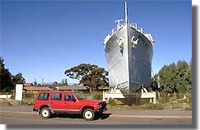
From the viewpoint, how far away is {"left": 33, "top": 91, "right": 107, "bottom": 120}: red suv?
32.9ft

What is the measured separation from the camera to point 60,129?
860cm

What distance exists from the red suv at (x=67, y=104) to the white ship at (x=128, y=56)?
28.6 feet

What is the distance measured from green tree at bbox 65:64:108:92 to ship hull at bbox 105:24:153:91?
1670cm

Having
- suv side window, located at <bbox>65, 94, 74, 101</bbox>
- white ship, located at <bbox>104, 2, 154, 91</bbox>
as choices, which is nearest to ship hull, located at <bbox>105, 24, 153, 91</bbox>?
white ship, located at <bbox>104, 2, 154, 91</bbox>

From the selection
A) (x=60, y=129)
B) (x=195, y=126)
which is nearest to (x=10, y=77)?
(x=60, y=129)

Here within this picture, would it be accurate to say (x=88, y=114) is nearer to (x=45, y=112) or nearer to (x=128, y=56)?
(x=45, y=112)

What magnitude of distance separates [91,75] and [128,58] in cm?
2281

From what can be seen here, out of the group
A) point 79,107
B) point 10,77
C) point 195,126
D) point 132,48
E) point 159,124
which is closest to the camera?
point 195,126

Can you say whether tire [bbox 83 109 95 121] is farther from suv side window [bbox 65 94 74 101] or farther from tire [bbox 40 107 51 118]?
tire [bbox 40 107 51 118]

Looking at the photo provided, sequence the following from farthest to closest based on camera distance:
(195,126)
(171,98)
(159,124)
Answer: (171,98) < (159,124) < (195,126)

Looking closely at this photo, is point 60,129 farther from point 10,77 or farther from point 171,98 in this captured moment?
point 10,77

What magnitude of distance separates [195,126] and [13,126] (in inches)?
201

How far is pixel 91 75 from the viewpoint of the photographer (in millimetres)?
41719

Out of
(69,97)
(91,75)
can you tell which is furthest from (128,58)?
(91,75)
